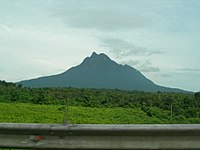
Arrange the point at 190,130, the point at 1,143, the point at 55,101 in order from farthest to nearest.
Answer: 1. the point at 55,101
2. the point at 1,143
3. the point at 190,130

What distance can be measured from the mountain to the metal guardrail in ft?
408

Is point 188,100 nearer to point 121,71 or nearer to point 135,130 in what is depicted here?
point 135,130

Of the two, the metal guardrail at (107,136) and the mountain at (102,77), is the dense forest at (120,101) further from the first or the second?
the mountain at (102,77)

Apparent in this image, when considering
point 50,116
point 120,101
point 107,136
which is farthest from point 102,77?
Result: point 107,136

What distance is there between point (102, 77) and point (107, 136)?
480ft

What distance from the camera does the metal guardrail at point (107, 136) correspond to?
7.86 ft

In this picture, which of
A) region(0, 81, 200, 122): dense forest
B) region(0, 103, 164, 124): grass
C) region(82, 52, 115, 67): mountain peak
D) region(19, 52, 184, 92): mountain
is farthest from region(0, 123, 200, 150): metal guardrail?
region(82, 52, 115, 67): mountain peak

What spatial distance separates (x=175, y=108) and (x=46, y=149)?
128 ft

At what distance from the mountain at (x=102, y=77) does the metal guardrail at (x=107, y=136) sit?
408 feet

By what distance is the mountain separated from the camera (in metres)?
134

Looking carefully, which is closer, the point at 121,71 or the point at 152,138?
the point at 152,138

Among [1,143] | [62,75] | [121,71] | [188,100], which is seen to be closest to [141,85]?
[121,71]

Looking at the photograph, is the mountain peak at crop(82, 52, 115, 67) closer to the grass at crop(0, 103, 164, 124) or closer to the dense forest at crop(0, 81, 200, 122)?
the dense forest at crop(0, 81, 200, 122)

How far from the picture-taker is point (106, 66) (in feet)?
509
